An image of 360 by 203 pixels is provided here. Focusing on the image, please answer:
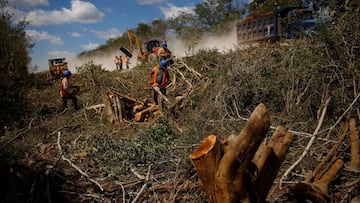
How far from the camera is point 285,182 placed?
150 inches

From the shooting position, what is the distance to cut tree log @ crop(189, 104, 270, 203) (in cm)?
271

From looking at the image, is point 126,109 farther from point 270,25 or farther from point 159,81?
point 270,25

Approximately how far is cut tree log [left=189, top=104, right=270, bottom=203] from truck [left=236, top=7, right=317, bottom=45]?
343 inches

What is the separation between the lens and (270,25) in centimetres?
1373

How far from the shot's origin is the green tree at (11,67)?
855cm

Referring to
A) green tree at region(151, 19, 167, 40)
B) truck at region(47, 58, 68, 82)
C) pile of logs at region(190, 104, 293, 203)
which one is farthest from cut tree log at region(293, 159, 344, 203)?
green tree at region(151, 19, 167, 40)

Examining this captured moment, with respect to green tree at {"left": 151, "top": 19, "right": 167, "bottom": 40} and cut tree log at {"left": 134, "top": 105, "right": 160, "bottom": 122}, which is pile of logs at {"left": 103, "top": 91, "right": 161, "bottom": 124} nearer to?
cut tree log at {"left": 134, "top": 105, "right": 160, "bottom": 122}

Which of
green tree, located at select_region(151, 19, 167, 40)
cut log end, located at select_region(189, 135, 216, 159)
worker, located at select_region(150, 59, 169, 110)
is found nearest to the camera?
cut log end, located at select_region(189, 135, 216, 159)

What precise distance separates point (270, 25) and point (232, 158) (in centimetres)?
1209

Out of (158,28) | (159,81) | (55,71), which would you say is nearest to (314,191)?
(159,81)

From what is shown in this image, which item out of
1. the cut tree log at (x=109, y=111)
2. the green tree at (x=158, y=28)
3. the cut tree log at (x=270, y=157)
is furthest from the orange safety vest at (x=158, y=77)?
the green tree at (x=158, y=28)

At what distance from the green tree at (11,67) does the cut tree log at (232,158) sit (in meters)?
6.26

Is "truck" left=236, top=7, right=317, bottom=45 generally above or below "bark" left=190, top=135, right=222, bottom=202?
above

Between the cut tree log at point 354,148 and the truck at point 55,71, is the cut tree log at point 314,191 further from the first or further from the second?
the truck at point 55,71
